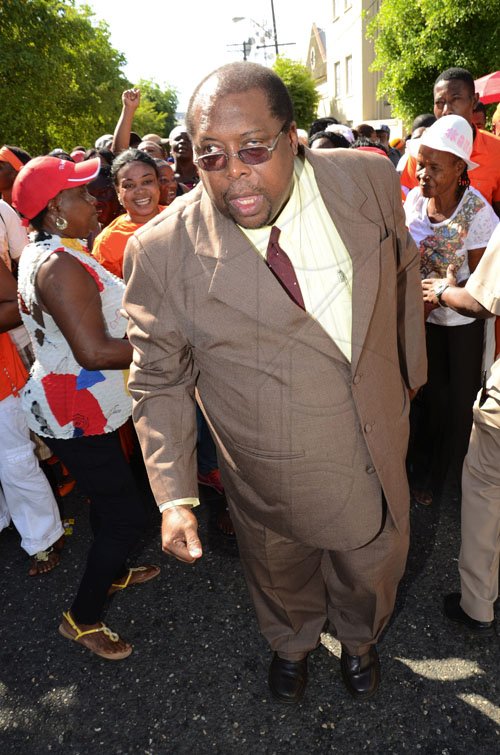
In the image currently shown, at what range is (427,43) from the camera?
44.4 ft

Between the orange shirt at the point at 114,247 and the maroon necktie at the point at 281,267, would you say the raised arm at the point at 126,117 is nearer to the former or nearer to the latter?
the orange shirt at the point at 114,247

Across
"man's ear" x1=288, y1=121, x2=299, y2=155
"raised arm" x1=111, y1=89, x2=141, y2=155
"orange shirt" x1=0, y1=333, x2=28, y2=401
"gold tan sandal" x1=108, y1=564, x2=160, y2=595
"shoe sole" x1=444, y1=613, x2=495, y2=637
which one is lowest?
"shoe sole" x1=444, y1=613, x2=495, y2=637

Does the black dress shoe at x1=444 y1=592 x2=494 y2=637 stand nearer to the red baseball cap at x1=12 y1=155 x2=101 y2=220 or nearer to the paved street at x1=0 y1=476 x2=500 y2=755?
the paved street at x1=0 y1=476 x2=500 y2=755

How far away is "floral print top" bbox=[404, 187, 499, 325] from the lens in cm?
283

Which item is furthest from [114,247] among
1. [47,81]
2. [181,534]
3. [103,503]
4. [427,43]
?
[47,81]

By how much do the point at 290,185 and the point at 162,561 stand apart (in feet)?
7.46

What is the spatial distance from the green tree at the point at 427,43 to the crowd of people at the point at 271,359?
39.7ft

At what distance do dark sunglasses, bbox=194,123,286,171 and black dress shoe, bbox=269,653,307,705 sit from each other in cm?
190

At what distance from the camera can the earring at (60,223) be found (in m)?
2.25

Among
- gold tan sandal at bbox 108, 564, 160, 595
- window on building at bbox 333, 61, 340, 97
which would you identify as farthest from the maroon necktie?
window on building at bbox 333, 61, 340, 97

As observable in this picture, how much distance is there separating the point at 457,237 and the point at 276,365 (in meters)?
1.74

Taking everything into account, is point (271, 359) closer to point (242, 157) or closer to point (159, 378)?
point (159, 378)

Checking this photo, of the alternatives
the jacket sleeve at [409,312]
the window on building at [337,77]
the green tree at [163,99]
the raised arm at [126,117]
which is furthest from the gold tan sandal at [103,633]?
the green tree at [163,99]

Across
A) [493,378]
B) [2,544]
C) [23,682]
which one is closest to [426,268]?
[493,378]
